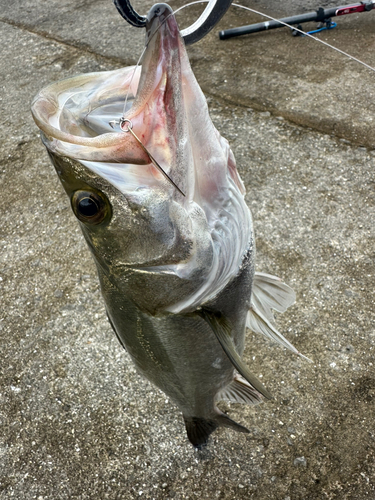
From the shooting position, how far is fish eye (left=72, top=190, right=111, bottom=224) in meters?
1.09

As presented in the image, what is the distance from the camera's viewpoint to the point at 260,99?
12.2ft

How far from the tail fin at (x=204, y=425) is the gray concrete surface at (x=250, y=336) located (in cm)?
32

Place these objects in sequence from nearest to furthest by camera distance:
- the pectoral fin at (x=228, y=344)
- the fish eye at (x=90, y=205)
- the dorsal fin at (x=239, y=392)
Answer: the fish eye at (x=90, y=205), the pectoral fin at (x=228, y=344), the dorsal fin at (x=239, y=392)

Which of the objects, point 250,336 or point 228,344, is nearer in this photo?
point 228,344

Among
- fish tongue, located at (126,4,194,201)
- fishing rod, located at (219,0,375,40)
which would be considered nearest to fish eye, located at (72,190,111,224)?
fish tongue, located at (126,4,194,201)

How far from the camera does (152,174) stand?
3.61 feet

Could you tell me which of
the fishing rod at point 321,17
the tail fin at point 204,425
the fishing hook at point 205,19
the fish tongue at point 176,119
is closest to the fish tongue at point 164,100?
the fish tongue at point 176,119

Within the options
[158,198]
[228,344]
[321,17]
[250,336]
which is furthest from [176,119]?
[321,17]

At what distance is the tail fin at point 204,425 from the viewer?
179 centimetres

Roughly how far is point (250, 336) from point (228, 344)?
4.10 ft

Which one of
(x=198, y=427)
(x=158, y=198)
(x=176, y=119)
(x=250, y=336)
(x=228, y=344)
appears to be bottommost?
(x=250, y=336)

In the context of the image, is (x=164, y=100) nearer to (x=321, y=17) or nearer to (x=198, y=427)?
(x=198, y=427)

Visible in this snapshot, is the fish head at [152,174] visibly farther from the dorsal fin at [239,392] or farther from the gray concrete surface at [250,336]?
the gray concrete surface at [250,336]

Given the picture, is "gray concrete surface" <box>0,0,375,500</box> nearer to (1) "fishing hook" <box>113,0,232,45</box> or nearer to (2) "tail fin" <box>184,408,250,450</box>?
(2) "tail fin" <box>184,408,250,450</box>
